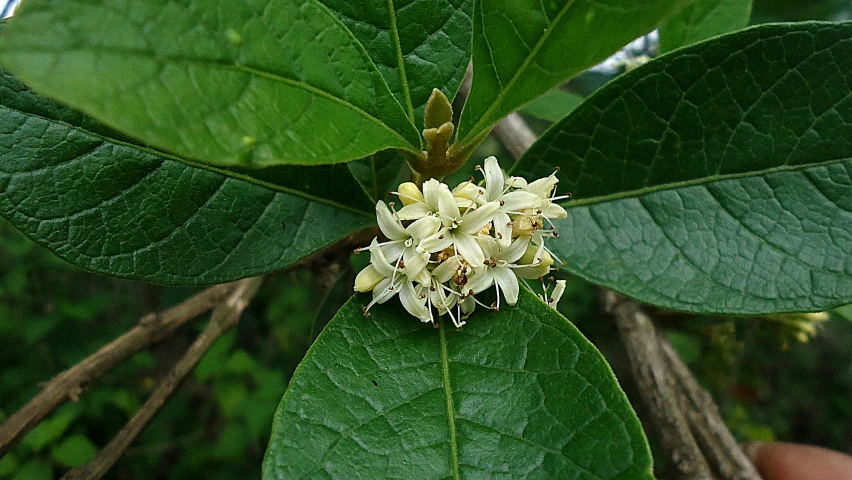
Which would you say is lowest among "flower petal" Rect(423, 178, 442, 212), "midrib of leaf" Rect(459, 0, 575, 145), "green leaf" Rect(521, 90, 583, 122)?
"flower petal" Rect(423, 178, 442, 212)

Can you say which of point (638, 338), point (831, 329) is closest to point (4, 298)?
point (638, 338)

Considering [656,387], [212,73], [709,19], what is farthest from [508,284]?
[709,19]

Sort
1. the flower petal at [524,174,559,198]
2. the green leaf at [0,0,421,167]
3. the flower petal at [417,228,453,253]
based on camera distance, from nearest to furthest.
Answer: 1. the green leaf at [0,0,421,167]
2. the flower petal at [417,228,453,253]
3. the flower petal at [524,174,559,198]

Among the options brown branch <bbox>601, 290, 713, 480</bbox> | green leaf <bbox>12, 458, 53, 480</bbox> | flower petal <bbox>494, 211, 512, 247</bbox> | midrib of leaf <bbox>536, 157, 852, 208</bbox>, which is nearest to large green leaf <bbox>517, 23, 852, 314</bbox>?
midrib of leaf <bbox>536, 157, 852, 208</bbox>

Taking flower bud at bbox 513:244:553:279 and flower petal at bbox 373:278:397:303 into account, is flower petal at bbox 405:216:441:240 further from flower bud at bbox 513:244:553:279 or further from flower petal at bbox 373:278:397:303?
flower bud at bbox 513:244:553:279

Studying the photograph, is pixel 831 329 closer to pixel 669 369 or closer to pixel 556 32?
pixel 669 369

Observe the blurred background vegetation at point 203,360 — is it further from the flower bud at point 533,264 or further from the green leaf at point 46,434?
the flower bud at point 533,264
